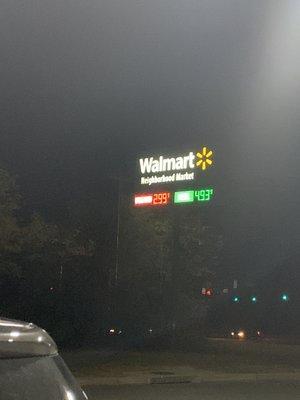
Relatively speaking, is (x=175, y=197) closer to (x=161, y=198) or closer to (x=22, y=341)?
(x=161, y=198)

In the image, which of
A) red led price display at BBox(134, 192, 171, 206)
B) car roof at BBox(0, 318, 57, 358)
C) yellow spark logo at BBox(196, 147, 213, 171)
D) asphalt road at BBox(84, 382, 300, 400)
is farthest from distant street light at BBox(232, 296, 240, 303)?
car roof at BBox(0, 318, 57, 358)

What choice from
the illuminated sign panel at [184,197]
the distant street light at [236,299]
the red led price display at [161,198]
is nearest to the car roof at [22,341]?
the illuminated sign panel at [184,197]

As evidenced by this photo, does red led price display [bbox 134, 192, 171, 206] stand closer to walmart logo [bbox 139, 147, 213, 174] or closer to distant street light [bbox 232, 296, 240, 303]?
walmart logo [bbox 139, 147, 213, 174]

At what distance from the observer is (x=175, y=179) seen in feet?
100

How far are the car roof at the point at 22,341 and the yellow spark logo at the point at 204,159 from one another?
89.1ft

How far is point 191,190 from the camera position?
2980cm

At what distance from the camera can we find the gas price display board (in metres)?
29.7

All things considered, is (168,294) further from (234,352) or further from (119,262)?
(234,352)

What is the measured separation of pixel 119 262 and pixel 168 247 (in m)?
2.44

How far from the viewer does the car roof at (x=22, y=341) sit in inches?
106

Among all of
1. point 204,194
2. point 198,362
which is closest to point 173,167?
point 204,194

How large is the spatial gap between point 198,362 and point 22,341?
21414 mm

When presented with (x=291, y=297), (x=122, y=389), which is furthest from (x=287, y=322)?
(x=122, y=389)

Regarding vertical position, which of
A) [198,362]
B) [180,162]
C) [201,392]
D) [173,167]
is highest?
[180,162]
